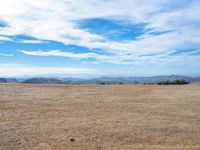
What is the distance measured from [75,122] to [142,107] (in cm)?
560

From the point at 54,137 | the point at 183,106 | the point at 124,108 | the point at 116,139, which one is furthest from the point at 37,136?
the point at 183,106

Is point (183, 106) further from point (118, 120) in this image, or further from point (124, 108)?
point (118, 120)

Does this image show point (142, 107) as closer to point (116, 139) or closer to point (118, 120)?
point (118, 120)

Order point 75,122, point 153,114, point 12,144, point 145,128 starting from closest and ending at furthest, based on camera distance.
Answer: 1. point 12,144
2. point 145,128
3. point 75,122
4. point 153,114

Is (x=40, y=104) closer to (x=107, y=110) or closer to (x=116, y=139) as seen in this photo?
(x=107, y=110)

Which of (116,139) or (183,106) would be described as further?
(183,106)

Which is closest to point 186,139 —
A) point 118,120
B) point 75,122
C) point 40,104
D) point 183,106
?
point 118,120

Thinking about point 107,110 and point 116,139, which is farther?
point 107,110

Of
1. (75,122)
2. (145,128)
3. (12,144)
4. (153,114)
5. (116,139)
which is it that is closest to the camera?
(12,144)

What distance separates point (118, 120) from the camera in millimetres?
13211

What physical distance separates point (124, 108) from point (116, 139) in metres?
6.76

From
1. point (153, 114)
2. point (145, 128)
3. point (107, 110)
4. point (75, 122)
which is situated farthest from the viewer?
point (107, 110)

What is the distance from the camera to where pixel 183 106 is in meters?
17.7

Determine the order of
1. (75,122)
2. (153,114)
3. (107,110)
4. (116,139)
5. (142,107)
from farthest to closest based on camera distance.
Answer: (142,107) < (107,110) < (153,114) < (75,122) < (116,139)
